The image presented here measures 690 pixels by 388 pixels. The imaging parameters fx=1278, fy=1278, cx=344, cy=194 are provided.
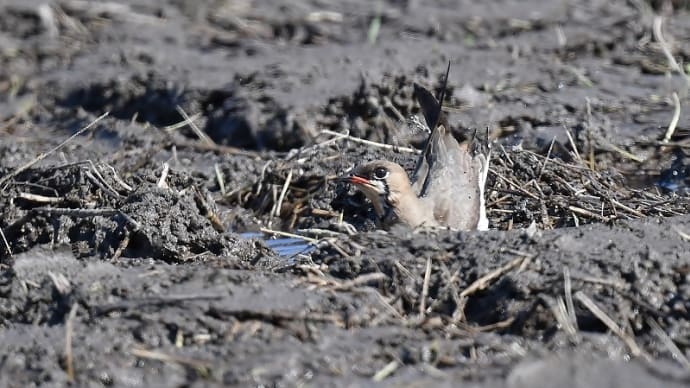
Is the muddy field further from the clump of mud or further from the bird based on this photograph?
the bird

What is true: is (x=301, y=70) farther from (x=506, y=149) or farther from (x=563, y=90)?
(x=506, y=149)

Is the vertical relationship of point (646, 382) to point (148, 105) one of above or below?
above

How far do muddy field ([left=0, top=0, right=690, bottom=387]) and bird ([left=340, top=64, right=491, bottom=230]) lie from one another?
427 millimetres

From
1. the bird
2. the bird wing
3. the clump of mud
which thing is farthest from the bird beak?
the clump of mud

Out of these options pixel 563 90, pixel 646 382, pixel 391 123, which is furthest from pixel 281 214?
pixel 646 382

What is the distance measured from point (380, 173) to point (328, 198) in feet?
4.81

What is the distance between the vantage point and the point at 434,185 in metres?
8.33

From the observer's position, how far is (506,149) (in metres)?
9.41

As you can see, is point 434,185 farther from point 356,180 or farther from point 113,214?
point 113,214

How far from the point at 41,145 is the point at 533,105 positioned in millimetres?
4485

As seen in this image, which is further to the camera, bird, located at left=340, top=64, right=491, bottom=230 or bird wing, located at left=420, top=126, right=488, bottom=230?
bird wing, located at left=420, top=126, right=488, bottom=230

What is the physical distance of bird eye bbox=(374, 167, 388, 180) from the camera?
8008mm

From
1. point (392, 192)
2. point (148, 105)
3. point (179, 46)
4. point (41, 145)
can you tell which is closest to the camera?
point (392, 192)

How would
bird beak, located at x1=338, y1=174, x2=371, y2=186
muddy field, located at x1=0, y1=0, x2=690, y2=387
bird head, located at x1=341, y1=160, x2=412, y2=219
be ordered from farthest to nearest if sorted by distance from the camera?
bird beak, located at x1=338, y1=174, x2=371, y2=186 → bird head, located at x1=341, y1=160, x2=412, y2=219 → muddy field, located at x1=0, y1=0, x2=690, y2=387
